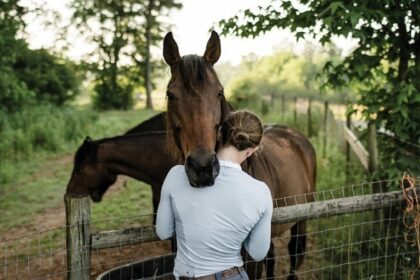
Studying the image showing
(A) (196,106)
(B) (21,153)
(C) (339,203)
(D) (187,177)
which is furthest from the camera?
(B) (21,153)

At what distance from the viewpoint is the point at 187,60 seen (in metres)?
2.54

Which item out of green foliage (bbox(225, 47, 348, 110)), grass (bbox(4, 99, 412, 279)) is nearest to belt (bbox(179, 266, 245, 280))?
grass (bbox(4, 99, 412, 279))

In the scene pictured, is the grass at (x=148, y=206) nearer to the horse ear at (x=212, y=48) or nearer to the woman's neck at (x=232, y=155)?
the horse ear at (x=212, y=48)

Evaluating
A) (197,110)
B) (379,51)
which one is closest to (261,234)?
(197,110)

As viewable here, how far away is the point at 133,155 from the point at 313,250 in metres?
2.59

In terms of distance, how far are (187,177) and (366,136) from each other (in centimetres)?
393

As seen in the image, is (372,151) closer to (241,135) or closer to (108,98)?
(241,135)

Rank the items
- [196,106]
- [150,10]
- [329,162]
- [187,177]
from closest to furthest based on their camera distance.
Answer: [187,177], [196,106], [329,162], [150,10]

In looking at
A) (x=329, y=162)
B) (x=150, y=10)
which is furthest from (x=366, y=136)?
(x=150, y=10)

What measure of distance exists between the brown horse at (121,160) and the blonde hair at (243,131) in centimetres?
229

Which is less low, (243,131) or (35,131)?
(243,131)

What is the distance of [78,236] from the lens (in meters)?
2.57

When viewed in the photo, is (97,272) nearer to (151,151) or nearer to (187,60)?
(151,151)

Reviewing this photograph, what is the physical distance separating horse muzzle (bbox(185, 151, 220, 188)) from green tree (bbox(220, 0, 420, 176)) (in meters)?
2.38
